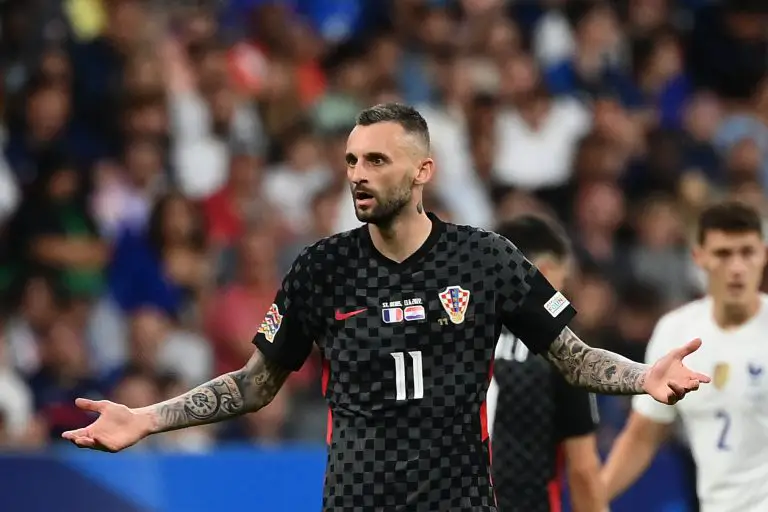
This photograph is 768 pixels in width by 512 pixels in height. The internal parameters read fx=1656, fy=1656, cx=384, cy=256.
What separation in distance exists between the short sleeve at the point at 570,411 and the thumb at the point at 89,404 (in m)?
2.13

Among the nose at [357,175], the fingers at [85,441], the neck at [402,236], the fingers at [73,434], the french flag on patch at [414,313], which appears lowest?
the fingers at [85,441]

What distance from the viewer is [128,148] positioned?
1219cm

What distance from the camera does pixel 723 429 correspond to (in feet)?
22.8

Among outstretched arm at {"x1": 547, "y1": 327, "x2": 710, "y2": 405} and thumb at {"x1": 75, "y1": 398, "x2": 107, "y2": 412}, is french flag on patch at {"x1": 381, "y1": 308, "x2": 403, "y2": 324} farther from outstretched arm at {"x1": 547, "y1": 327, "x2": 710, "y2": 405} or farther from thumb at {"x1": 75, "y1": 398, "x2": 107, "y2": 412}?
thumb at {"x1": 75, "y1": 398, "x2": 107, "y2": 412}

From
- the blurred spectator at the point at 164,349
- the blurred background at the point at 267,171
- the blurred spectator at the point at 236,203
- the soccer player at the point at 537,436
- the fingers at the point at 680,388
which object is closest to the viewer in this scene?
the fingers at the point at 680,388

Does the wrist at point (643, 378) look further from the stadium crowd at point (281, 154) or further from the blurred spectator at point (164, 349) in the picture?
the blurred spectator at point (164, 349)

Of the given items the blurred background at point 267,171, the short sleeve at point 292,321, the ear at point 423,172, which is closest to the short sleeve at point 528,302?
the ear at point 423,172

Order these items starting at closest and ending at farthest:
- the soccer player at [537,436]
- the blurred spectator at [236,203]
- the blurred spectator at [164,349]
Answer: the soccer player at [537,436], the blurred spectator at [164,349], the blurred spectator at [236,203]

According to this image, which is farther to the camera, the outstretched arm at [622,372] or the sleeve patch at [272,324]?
the sleeve patch at [272,324]

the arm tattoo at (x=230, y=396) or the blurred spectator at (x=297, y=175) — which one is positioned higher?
the blurred spectator at (x=297, y=175)

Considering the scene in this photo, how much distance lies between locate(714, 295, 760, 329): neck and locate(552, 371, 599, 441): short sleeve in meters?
0.75

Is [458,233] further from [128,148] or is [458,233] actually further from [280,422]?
[128,148]

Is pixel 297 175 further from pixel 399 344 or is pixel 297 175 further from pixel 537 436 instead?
pixel 399 344

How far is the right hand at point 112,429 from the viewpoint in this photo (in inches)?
213
